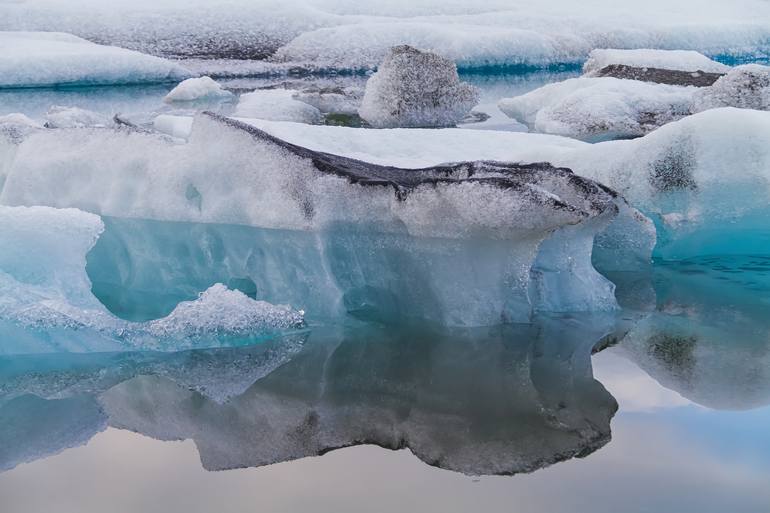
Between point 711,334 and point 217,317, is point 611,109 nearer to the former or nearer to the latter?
point 711,334

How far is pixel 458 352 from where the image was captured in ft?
7.25

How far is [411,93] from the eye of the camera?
544 cm

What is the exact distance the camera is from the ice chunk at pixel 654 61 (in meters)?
7.19

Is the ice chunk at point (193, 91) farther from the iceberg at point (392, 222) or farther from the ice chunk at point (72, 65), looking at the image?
the iceberg at point (392, 222)

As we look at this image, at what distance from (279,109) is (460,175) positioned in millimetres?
3343

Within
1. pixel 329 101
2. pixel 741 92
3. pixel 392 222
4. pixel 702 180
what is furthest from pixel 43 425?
pixel 329 101

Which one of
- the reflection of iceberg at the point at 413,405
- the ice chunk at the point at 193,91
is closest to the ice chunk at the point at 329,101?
the ice chunk at the point at 193,91

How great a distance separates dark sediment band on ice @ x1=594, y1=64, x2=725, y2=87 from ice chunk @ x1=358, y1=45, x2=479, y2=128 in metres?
1.27

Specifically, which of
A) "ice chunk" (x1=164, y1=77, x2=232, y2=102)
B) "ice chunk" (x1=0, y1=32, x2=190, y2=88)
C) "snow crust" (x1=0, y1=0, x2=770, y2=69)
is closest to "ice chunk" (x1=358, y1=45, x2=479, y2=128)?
"ice chunk" (x1=164, y1=77, x2=232, y2=102)

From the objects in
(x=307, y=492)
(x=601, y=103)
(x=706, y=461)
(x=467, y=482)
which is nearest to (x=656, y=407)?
(x=706, y=461)

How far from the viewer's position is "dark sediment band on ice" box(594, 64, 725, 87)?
19.4 feet

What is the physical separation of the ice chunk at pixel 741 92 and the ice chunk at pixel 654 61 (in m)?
2.05

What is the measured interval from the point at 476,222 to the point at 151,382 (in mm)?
778

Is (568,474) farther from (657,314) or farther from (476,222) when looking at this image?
(657,314)
